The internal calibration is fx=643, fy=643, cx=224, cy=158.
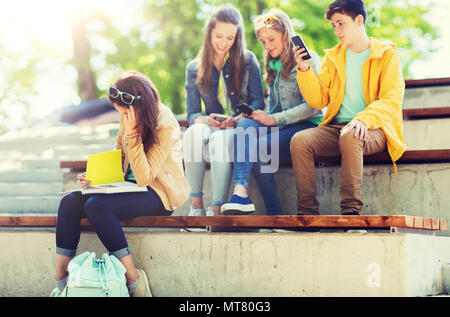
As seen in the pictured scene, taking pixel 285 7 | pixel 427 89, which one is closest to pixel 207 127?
pixel 427 89

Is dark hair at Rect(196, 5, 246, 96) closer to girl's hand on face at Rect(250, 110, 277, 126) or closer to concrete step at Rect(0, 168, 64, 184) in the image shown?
girl's hand on face at Rect(250, 110, 277, 126)

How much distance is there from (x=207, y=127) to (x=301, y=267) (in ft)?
4.62

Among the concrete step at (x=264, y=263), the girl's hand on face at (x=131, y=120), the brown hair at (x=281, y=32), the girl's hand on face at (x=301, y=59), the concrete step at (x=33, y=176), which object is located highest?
the brown hair at (x=281, y=32)

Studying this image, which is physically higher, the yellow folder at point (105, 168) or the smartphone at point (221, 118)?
the smartphone at point (221, 118)

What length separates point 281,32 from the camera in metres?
4.70

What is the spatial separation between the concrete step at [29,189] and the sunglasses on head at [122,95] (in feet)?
8.18

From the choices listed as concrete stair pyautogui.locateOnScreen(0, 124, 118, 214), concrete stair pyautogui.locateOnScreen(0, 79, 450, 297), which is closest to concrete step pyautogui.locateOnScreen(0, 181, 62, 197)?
concrete stair pyautogui.locateOnScreen(0, 124, 118, 214)

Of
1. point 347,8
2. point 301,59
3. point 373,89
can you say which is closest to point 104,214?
point 301,59

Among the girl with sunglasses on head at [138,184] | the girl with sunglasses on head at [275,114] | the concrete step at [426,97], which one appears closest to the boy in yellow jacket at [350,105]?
the girl with sunglasses on head at [275,114]

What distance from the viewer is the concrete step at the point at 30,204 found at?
5.75 m

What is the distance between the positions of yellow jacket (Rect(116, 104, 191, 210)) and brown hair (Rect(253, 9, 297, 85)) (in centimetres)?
111

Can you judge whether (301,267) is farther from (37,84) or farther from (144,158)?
(37,84)

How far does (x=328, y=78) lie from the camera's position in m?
4.59

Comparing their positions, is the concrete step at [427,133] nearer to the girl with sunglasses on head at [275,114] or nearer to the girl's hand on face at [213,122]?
the girl with sunglasses on head at [275,114]
